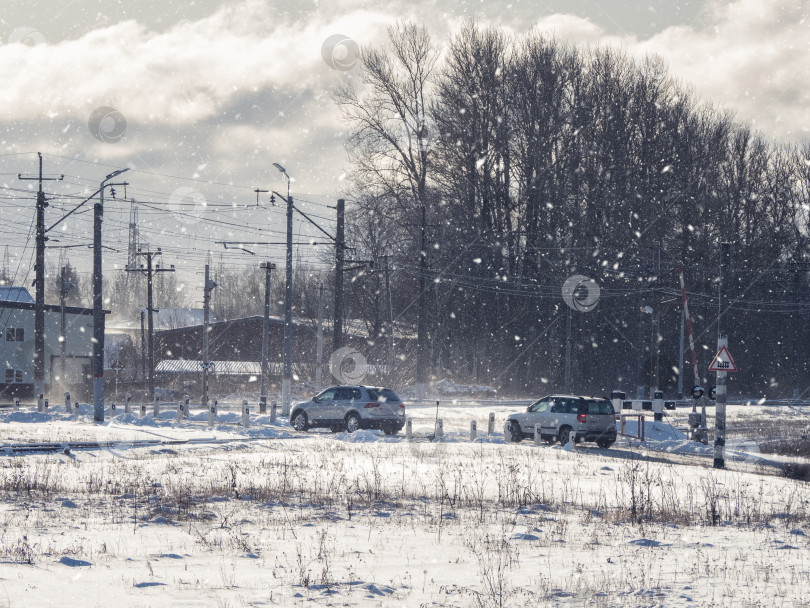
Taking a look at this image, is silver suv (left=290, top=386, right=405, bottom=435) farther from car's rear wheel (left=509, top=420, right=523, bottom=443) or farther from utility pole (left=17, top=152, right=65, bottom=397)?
utility pole (left=17, top=152, right=65, bottom=397)

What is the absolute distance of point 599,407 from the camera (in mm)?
27531

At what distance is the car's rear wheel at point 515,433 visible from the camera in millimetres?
28750

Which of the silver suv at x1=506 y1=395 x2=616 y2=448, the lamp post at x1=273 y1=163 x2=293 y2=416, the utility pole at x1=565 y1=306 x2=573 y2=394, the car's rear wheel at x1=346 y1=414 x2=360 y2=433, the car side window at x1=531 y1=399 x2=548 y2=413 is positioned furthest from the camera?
the utility pole at x1=565 y1=306 x2=573 y2=394

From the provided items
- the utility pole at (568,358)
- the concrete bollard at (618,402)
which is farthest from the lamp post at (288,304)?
the utility pole at (568,358)

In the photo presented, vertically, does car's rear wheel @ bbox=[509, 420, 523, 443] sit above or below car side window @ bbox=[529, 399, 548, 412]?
below

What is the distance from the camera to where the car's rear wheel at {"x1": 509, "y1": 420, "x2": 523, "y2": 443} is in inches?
1132

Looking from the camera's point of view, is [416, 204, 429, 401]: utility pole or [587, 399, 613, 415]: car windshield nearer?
[587, 399, 613, 415]: car windshield

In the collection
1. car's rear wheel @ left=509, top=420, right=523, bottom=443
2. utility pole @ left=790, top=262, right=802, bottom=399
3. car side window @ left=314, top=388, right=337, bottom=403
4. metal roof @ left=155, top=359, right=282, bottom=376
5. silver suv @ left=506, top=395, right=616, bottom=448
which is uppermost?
utility pole @ left=790, top=262, right=802, bottom=399

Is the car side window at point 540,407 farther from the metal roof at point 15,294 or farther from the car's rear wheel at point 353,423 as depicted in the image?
the metal roof at point 15,294

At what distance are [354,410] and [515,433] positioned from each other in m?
5.96

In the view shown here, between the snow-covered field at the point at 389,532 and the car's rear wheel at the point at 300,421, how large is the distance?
9.41 m

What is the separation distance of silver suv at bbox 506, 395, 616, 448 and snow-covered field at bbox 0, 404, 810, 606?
434cm

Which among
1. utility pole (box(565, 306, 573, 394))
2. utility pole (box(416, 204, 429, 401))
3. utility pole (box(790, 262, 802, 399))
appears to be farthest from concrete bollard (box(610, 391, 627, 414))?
utility pole (box(790, 262, 802, 399))

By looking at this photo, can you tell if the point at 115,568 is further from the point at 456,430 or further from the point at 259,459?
the point at 456,430
